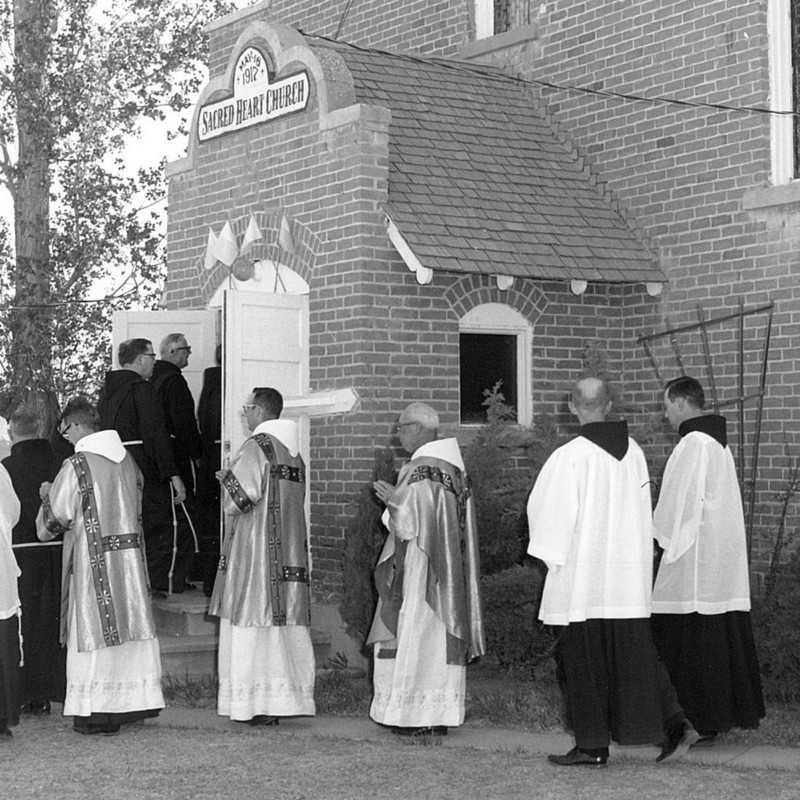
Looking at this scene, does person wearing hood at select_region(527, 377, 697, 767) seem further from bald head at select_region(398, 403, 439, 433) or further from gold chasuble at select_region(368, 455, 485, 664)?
bald head at select_region(398, 403, 439, 433)

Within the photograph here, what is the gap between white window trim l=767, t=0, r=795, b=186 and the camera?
12.2 meters

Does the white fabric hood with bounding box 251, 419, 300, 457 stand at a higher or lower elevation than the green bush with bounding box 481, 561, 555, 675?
higher

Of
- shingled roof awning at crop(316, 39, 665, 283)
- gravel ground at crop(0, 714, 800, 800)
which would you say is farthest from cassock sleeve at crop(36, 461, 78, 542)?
shingled roof awning at crop(316, 39, 665, 283)

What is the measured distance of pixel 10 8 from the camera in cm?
2069

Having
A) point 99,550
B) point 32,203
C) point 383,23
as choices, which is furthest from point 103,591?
point 32,203

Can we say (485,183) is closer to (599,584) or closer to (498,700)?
(498,700)

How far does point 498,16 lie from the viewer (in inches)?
580

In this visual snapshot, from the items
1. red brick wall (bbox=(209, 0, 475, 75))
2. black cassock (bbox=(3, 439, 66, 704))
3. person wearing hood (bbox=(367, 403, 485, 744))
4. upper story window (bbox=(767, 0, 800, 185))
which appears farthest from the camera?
red brick wall (bbox=(209, 0, 475, 75))

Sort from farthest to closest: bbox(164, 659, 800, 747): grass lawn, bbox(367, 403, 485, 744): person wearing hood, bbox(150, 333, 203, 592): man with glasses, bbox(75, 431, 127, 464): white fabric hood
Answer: bbox(150, 333, 203, 592): man with glasses → bbox(75, 431, 127, 464): white fabric hood → bbox(164, 659, 800, 747): grass lawn → bbox(367, 403, 485, 744): person wearing hood

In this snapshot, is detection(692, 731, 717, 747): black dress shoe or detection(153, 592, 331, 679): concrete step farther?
detection(153, 592, 331, 679): concrete step

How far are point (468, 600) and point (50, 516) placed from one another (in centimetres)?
243

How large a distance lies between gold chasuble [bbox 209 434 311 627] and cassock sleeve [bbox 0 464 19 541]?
1.21m

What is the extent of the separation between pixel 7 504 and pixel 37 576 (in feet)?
3.22

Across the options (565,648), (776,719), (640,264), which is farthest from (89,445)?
(640,264)
